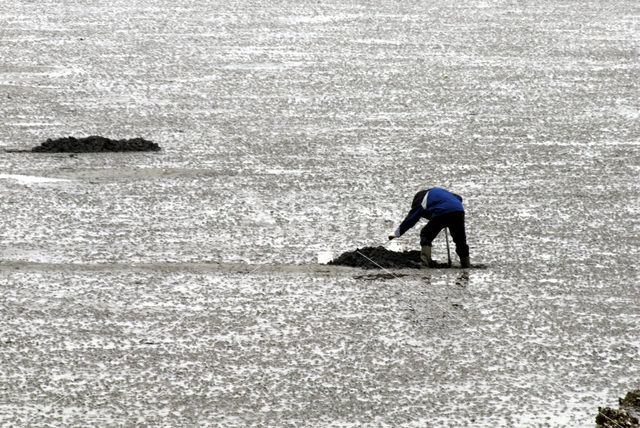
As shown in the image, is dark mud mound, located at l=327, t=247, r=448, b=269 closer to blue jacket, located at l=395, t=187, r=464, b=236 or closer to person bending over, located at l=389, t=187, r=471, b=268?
person bending over, located at l=389, t=187, r=471, b=268

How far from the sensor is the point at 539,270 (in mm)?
9219

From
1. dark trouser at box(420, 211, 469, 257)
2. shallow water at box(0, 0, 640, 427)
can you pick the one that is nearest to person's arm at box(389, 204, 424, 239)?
dark trouser at box(420, 211, 469, 257)

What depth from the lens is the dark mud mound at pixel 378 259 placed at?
9.24m

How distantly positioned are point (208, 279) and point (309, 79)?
690 cm

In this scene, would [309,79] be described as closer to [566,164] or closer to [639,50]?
[566,164]

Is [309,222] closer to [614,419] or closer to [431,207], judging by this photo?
[431,207]

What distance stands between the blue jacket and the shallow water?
50 cm

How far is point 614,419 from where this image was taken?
674 cm

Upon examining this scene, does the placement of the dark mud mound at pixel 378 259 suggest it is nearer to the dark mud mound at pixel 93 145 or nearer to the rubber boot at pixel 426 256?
the rubber boot at pixel 426 256

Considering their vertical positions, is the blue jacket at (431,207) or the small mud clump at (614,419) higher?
the blue jacket at (431,207)

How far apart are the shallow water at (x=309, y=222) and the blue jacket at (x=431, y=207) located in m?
0.50

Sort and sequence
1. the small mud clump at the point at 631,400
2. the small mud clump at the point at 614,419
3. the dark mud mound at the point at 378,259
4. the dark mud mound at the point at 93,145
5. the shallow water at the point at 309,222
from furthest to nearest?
the dark mud mound at the point at 93,145
the dark mud mound at the point at 378,259
the shallow water at the point at 309,222
the small mud clump at the point at 631,400
the small mud clump at the point at 614,419

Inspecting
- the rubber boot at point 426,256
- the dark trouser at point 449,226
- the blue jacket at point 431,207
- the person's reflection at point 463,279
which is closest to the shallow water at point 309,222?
the person's reflection at point 463,279

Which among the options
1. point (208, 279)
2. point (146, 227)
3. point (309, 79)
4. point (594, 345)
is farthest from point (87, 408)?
point (309, 79)
